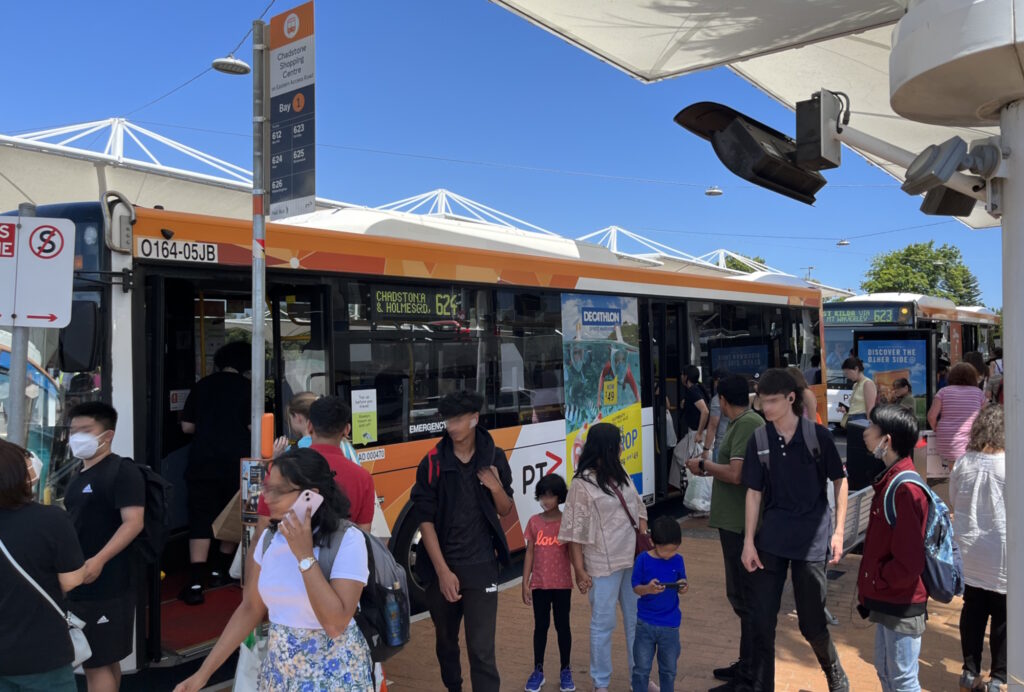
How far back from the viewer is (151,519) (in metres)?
4.25

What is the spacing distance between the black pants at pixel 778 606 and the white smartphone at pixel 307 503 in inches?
107

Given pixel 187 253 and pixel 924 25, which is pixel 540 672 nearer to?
pixel 187 253

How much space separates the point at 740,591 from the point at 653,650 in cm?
82

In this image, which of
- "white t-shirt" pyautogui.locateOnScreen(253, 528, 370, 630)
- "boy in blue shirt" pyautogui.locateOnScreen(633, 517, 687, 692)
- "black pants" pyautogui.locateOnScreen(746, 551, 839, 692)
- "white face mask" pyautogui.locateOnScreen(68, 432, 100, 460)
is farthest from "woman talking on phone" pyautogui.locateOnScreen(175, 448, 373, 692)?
"black pants" pyautogui.locateOnScreen(746, 551, 839, 692)

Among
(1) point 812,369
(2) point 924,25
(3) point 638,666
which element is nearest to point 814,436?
(3) point 638,666

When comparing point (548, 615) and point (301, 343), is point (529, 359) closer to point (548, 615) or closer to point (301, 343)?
point (301, 343)

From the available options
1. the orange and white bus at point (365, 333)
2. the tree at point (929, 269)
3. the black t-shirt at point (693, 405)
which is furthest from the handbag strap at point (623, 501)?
the tree at point (929, 269)

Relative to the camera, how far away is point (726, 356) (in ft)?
36.3

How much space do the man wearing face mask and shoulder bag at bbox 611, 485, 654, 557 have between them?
2513mm

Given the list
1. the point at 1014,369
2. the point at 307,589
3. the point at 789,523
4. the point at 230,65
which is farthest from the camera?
the point at 230,65

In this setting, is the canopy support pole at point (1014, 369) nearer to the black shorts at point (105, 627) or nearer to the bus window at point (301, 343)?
the black shorts at point (105, 627)

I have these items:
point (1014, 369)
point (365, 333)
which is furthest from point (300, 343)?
point (1014, 369)

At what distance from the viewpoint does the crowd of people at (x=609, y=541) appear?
3934 mm

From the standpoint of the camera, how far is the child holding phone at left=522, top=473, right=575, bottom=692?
4.93 metres
